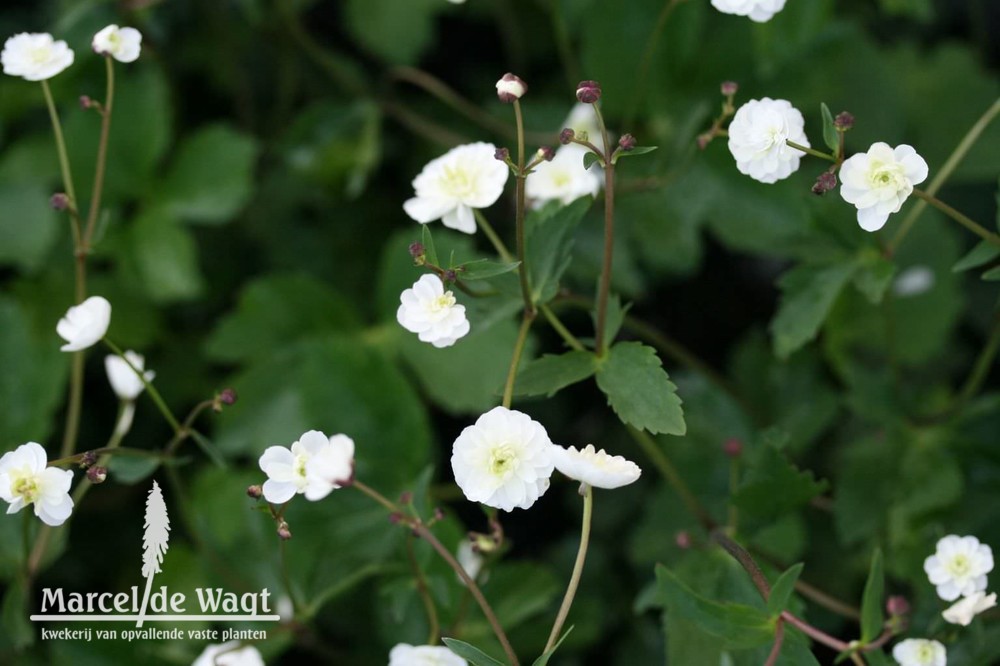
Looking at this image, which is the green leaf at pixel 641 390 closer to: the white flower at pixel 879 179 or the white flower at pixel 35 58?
the white flower at pixel 879 179

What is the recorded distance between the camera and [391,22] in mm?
2043

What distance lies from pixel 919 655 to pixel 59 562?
146 cm

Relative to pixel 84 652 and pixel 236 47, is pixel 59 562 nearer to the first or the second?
pixel 84 652

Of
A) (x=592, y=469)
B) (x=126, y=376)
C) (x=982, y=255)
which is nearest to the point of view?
(x=592, y=469)

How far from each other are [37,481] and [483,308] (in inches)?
20.3

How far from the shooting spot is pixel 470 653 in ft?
→ 3.09

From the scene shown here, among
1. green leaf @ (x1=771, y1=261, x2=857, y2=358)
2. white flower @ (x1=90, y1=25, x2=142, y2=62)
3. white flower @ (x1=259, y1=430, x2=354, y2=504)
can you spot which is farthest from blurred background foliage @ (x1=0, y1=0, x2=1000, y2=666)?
white flower @ (x1=90, y1=25, x2=142, y2=62)

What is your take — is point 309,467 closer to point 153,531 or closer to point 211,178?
point 153,531

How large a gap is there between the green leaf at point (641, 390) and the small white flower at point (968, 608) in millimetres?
341

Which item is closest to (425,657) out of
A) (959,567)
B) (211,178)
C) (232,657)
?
(232,657)

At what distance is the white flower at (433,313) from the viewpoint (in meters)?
1.01

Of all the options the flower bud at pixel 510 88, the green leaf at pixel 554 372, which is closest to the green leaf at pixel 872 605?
the green leaf at pixel 554 372

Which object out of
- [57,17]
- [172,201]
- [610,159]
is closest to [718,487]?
[610,159]

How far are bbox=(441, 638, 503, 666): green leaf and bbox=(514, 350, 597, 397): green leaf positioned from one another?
10.9 inches
